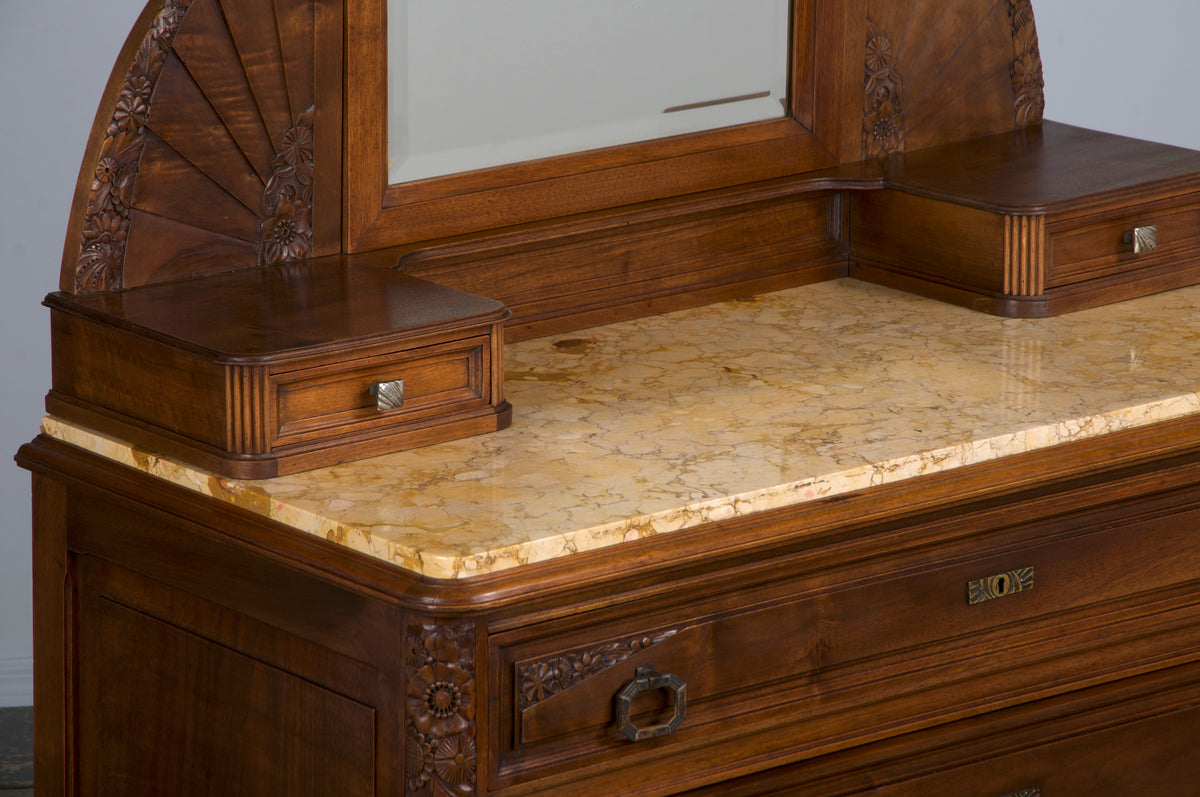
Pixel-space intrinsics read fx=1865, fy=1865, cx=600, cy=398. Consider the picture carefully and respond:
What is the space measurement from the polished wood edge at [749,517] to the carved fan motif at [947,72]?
2.73ft

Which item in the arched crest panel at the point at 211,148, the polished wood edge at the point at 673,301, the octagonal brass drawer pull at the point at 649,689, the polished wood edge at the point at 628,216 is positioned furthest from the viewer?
the polished wood edge at the point at 673,301

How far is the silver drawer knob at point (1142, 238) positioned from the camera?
9.19 ft

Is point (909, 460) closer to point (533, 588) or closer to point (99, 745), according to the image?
point (533, 588)

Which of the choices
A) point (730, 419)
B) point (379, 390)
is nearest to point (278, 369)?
point (379, 390)

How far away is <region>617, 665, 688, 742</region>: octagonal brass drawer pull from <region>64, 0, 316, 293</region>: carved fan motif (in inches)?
30.6

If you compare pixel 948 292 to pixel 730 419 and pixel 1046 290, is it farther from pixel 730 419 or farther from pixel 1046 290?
pixel 730 419

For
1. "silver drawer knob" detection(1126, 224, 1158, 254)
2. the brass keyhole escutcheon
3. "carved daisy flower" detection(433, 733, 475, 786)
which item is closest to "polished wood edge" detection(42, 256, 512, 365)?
"carved daisy flower" detection(433, 733, 475, 786)

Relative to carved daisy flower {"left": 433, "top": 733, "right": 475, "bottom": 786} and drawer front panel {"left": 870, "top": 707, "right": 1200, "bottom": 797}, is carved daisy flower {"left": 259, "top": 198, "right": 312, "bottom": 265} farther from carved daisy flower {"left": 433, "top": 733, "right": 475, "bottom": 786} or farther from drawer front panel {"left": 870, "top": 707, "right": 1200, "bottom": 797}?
drawer front panel {"left": 870, "top": 707, "right": 1200, "bottom": 797}

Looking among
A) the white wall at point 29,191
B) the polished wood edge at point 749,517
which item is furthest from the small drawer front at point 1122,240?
the white wall at point 29,191

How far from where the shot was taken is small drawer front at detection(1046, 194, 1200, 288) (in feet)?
8.97

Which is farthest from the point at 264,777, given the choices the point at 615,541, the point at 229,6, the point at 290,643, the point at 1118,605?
the point at 1118,605

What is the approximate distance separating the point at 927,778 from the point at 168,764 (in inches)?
36.9

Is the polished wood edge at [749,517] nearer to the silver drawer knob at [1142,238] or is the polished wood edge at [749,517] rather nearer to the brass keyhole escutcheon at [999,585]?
the brass keyhole escutcheon at [999,585]

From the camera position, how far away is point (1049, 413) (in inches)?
90.4
